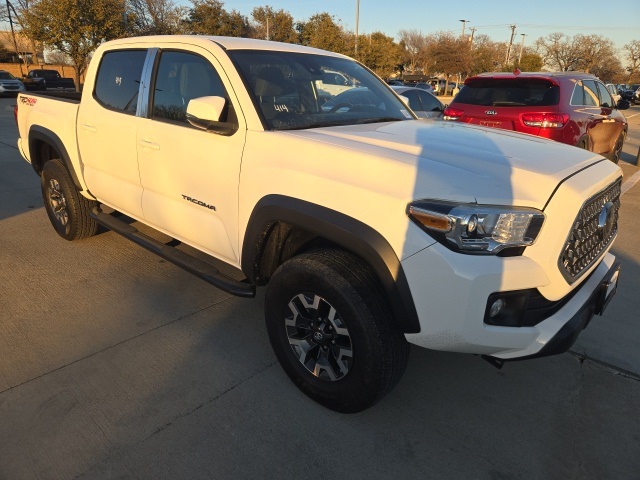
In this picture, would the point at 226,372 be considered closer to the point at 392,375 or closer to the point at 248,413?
the point at 248,413

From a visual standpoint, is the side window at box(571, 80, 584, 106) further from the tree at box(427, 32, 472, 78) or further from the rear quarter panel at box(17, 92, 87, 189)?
the tree at box(427, 32, 472, 78)

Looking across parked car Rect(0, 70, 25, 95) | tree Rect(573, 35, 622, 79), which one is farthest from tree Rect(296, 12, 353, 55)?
tree Rect(573, 35, 622, 79)

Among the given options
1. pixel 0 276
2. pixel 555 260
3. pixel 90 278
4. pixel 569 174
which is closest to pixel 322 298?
pixel 555 260

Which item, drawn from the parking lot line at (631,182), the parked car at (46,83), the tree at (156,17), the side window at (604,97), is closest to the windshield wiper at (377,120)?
the parking lot line at (631,182)

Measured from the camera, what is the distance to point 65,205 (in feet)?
15.3

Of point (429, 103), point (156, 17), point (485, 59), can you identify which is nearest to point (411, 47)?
point (485, 59)

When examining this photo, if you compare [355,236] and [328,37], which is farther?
[328,37]

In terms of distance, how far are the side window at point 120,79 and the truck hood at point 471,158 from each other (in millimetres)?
1699

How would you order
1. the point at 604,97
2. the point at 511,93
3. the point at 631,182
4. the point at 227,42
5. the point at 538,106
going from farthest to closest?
the point at 631,182
the point at 604,97
the point at 511,93
the point at 538,106
the point at 227,42

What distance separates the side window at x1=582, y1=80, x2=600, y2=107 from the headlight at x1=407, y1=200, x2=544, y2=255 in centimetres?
657

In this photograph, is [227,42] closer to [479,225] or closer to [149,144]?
[149,144]

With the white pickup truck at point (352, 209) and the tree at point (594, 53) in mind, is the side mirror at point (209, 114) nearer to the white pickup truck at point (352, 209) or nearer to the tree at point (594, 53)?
the white pickup truck at point (352, 209)

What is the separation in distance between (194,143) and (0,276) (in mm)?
2429

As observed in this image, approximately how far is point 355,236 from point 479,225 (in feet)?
1.79
